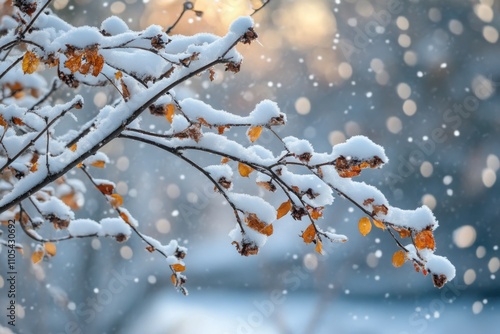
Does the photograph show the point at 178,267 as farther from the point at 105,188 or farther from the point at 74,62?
the point at 74,62

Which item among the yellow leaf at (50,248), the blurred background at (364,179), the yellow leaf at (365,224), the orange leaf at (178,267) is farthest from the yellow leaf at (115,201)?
the blurred background at (364,179)

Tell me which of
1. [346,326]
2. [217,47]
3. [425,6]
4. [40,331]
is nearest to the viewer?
[217,47]

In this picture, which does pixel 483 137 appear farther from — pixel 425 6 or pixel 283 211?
pixel 283 211

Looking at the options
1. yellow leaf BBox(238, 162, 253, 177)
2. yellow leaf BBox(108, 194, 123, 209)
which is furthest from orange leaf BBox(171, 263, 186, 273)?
yellow leaf BBox(238, 162, 253, 177)

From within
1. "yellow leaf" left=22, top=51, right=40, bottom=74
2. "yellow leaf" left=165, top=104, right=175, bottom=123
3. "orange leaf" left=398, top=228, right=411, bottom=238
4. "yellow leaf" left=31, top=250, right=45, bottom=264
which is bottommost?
"yellow leaf" left=31, top=250, right=45, bottom=264

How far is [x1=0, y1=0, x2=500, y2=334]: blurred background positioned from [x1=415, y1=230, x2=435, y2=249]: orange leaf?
468 cm

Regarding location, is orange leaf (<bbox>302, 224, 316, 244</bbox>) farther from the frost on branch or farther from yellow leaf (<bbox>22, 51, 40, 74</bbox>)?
yellow leaf (<bbox>22, 51, 40, 74</bbox>)

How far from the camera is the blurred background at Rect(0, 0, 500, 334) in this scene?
5.56 m

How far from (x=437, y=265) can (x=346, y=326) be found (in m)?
4.91

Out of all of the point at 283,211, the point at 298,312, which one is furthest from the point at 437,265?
the point at 298,312

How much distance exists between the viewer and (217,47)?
2.80ft

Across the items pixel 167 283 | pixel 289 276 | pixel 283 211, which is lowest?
pixel 283 211

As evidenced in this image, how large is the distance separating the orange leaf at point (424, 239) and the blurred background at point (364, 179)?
4.68m

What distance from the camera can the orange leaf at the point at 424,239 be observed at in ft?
2.80
